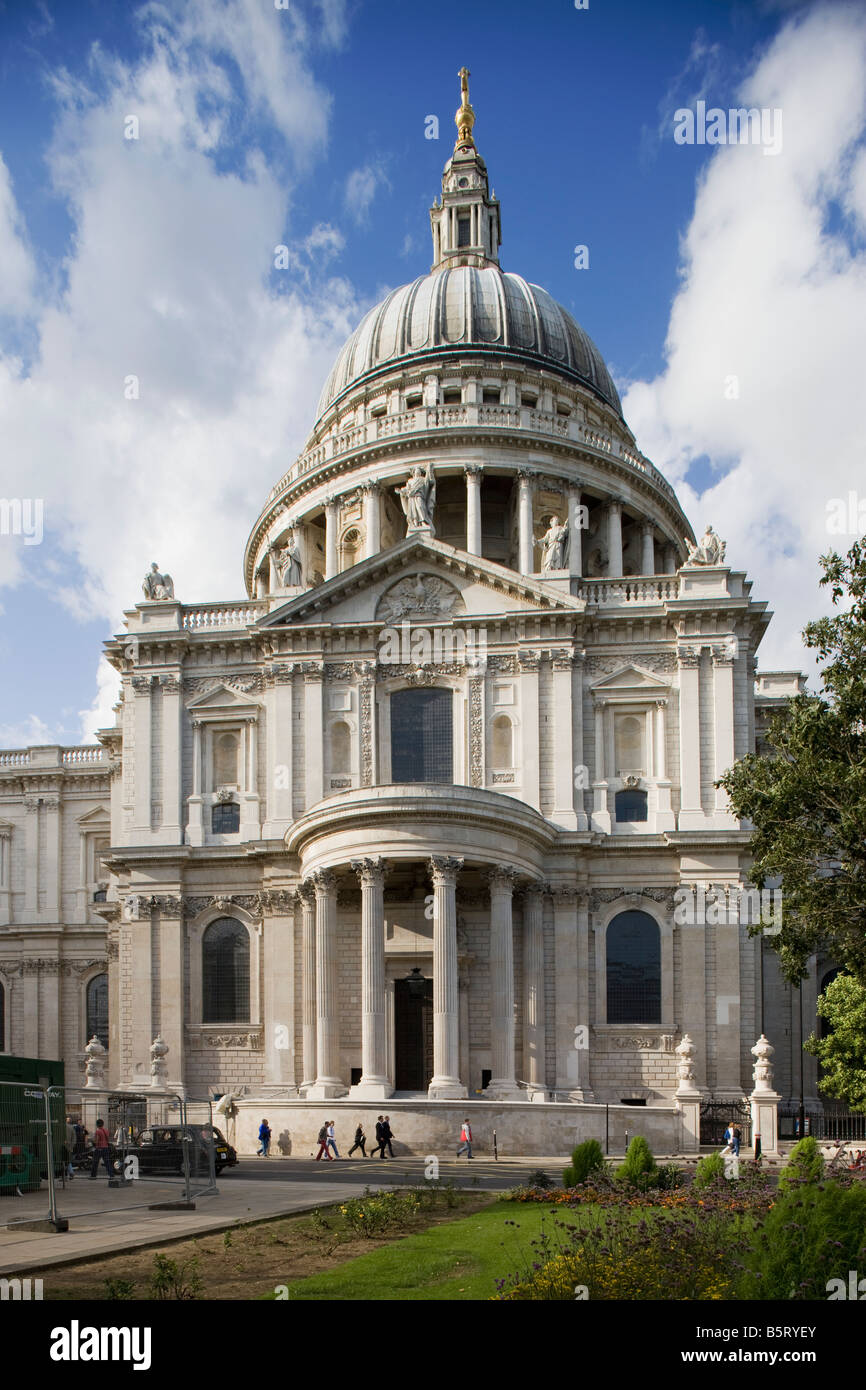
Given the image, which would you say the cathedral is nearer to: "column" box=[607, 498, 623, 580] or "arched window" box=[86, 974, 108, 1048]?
"arched window" box=[86, 974, 108, 1048]

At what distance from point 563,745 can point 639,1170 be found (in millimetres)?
26701

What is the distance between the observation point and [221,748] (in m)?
57.5

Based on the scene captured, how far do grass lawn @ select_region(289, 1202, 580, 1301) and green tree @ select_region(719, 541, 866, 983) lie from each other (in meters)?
11.6

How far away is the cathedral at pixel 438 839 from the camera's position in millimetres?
48875

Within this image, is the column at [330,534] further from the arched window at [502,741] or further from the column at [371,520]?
the arched window at [502,741]

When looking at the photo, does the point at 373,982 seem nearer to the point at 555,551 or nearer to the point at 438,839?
the point at 438,839

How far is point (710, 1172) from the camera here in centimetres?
2709

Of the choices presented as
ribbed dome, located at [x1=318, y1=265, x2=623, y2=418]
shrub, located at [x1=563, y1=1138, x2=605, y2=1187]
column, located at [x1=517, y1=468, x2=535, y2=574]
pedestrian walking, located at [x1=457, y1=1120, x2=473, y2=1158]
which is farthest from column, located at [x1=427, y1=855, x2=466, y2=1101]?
ribbed dome, located at [x1=318, y1=265, x2=623, y2=418]

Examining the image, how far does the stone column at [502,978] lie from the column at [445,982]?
4.70 ft

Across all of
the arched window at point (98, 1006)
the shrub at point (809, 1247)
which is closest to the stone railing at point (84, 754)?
the arched window at point (98, 1006)
